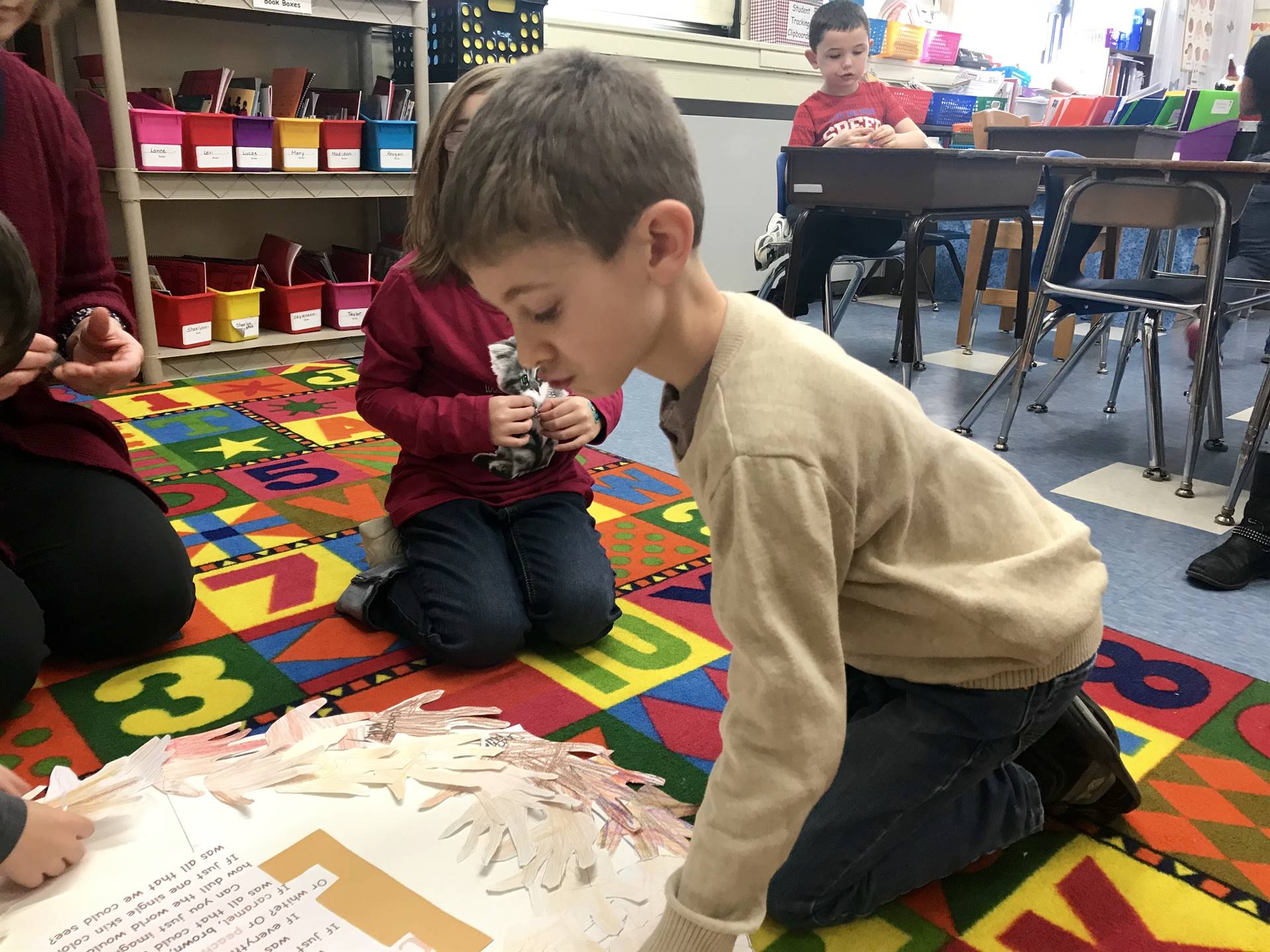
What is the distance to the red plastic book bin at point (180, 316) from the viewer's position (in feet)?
8.06

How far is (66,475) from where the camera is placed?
47.9 inches

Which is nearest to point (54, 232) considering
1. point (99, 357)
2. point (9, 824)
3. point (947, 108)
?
point (99, 357)

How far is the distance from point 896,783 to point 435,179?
2.63 ft

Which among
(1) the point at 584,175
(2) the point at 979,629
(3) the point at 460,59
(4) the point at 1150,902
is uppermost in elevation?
(3) the point at 460,59

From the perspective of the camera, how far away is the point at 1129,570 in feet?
5.16

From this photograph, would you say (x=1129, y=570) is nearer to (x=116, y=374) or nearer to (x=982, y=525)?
(x=982, y=525)

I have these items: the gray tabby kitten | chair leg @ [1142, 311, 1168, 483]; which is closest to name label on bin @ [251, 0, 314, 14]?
the gray tabby kitten

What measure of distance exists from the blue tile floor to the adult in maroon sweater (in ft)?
2.42

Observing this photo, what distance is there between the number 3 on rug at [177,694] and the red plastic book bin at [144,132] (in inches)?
60.6

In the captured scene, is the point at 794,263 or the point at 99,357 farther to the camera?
the point at 794,263

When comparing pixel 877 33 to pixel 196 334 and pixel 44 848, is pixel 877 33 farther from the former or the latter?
pixel 44 848

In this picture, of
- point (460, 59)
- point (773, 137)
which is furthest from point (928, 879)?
point (773, 137)

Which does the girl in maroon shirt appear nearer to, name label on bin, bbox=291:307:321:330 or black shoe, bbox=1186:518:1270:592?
black shoe, bbox=1186:518:1270:592

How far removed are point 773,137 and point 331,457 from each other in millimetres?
2405
